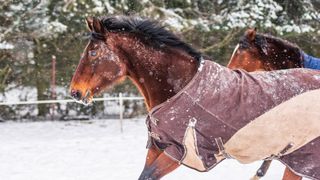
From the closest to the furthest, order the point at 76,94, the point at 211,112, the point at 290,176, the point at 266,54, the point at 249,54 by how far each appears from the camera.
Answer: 1. the point at 211,112
2. the point at 76,94
3. the point at 290,176
4. the point at 266,54
5. the point at 249,54

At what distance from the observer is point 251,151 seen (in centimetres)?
317

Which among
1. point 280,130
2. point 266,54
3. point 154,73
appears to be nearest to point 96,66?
point 154,73

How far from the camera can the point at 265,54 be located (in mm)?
5211

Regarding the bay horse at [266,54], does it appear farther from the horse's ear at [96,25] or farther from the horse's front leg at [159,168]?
the horse's ear at [96,25]

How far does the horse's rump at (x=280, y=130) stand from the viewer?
10.2ft

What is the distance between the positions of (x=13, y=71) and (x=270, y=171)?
5.38m

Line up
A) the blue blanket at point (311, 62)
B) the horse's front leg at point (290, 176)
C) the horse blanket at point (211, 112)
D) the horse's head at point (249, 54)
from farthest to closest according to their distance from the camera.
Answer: the horse's head at point (249, 54), the blue blanket at point (311, 62), the horse's front leg at point (290, 176), the horse blanket at point (211, 112)

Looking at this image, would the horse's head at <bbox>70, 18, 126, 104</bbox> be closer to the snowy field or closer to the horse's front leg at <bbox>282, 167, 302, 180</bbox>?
the horse's front leg at <bbox>282, 167, 302, 180</bbox>

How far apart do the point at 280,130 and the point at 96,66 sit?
124 cm

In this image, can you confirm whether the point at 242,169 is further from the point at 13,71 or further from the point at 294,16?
the point at 294,16

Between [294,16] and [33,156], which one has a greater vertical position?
[294,16]

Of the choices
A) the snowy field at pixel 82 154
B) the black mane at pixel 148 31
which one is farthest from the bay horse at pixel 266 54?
the black mane at pixel 148 31

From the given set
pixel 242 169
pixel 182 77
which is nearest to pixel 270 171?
pixel 242 169

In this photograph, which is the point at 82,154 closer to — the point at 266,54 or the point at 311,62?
the point at 266,54
